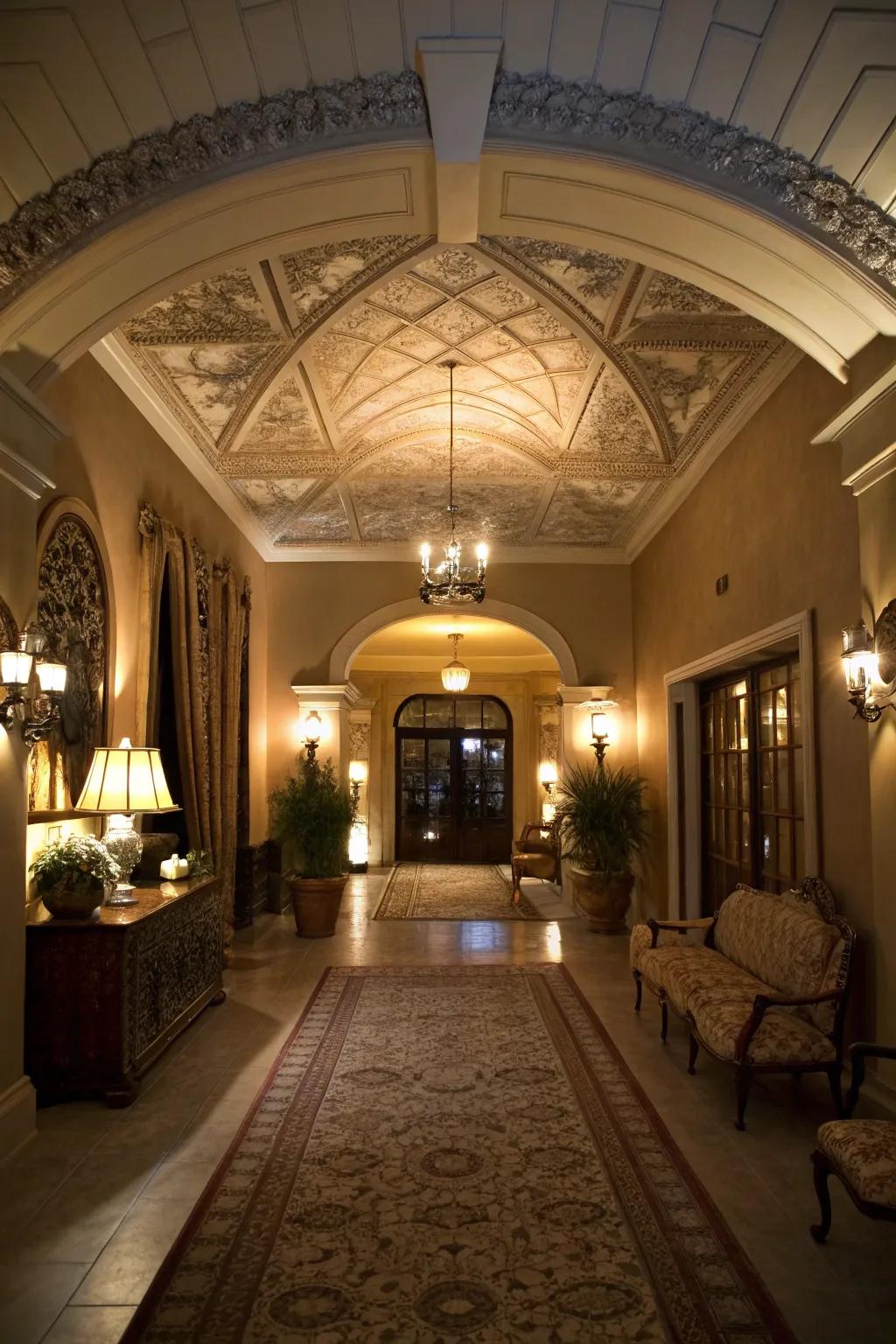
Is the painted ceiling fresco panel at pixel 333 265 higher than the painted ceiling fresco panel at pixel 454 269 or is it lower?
lower

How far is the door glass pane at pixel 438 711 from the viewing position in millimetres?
16172

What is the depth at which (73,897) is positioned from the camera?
4.04m

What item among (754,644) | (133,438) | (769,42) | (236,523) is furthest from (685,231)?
(236,523)

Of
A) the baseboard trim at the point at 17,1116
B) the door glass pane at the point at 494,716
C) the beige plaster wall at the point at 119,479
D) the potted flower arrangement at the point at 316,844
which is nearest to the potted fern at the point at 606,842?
the potted flower arrangement at the point at 316,844

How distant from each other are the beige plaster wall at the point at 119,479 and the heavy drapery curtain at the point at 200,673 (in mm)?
119

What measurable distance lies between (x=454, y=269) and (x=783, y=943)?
12.8ft

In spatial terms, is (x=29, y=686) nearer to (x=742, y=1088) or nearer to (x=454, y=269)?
(x=454, y=269)

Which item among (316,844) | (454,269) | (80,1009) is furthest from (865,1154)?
(316,844)

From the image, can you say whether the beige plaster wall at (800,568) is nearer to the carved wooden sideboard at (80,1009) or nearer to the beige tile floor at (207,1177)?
the beige tile floor at (207,1177)

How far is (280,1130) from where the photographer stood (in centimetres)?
378

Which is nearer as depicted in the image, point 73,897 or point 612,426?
point 73,897

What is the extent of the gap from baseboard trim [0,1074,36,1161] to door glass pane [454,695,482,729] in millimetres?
12679

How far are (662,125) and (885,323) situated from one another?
114 centimetres

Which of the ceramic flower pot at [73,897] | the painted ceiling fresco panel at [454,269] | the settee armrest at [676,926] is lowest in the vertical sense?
the settee armrest at [676,926]
